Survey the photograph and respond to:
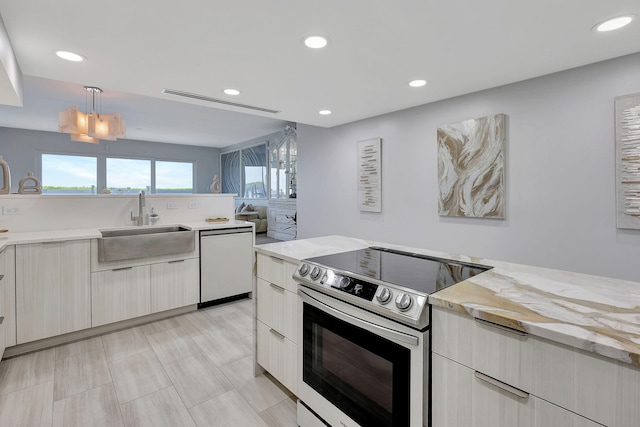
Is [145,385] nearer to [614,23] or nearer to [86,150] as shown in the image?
[614,23]

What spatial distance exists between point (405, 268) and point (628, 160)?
6.19 ft

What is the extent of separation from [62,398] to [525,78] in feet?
13.3

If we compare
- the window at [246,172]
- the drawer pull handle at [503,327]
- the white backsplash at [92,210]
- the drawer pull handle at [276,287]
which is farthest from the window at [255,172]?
the drawer pull handle at [503,327]

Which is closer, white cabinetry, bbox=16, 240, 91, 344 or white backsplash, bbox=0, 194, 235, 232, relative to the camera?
white cabinetry, bbox=16, 240, 91, 344

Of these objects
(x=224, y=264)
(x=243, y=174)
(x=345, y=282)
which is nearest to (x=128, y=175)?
(x=243, y=174)

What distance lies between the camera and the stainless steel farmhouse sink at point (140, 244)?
2.69 meters

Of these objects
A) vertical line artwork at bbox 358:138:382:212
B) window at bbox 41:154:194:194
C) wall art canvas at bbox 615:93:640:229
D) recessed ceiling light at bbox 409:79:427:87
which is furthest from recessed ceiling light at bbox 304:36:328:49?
window at bbox 41:154:194:194

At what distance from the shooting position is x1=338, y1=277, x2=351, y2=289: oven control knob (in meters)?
1.38

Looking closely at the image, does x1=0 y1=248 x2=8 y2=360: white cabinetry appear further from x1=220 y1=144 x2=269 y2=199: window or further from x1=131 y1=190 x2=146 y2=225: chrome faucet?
x1=220 y1=144 x2=269 y2=199: window

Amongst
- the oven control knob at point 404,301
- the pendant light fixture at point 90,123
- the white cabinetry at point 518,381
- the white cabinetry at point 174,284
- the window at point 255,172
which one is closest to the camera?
the white cabinetry at point 518,381

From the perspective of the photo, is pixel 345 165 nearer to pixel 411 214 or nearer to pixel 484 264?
pixel 411 214

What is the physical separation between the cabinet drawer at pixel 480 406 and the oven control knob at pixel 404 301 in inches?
7.9

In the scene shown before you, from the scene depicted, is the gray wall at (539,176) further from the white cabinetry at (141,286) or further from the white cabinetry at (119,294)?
the white cabinetry at (119,294)

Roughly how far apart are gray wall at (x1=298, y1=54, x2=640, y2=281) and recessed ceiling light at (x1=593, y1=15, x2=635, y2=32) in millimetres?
578
